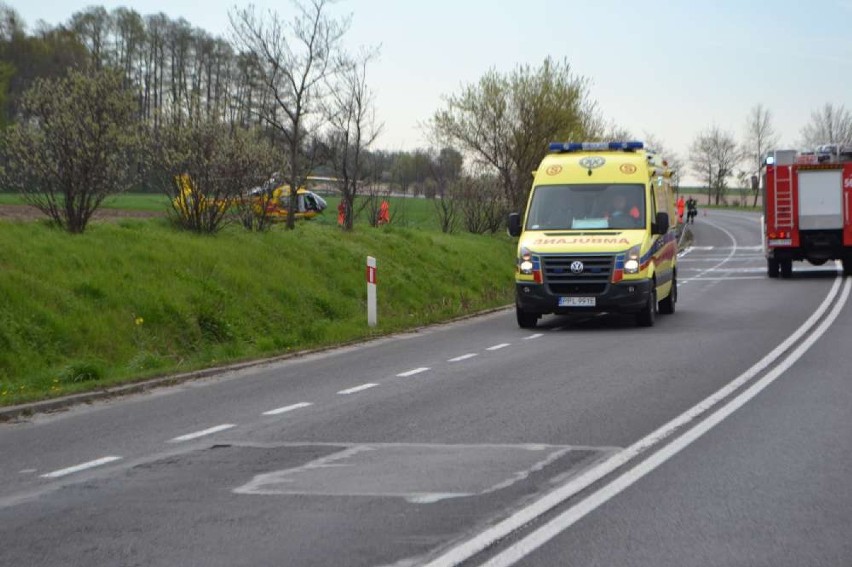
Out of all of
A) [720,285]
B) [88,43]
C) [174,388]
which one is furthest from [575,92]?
[88,43]

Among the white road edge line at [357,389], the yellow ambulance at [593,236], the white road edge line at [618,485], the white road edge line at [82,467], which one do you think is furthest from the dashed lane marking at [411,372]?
the yellow ambulance at [593,236]

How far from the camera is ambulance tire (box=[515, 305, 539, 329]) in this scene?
2112cm

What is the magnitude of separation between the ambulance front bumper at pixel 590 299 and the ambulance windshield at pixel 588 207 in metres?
1.18

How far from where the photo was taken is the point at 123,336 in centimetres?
1695

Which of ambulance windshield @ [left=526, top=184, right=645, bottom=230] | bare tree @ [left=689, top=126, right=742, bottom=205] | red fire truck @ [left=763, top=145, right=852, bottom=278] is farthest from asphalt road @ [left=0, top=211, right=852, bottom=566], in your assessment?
bare tree @ [left=689, top=126, right=742, bottom=205]

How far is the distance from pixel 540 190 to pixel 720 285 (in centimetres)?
1362

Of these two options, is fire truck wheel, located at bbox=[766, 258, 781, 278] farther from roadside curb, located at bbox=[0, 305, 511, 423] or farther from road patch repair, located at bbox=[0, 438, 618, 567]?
road patch repair, located at bbox=[0, 438, 618, 567]

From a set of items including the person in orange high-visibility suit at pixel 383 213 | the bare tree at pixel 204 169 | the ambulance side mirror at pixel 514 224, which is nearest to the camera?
the ambulance side mirror at pixel 514 224

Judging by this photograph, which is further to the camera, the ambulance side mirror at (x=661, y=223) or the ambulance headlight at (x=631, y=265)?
the ambulance side mirror at (x=661, y=223)

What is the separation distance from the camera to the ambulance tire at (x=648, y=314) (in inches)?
813

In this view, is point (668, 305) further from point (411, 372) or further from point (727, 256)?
point (727, 256)

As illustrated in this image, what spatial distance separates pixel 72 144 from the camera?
67.3 ft

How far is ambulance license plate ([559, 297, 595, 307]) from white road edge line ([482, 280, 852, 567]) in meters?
6.23

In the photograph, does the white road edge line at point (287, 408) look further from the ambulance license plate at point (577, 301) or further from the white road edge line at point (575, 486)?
the ambulance license plate at point (577, 301)
